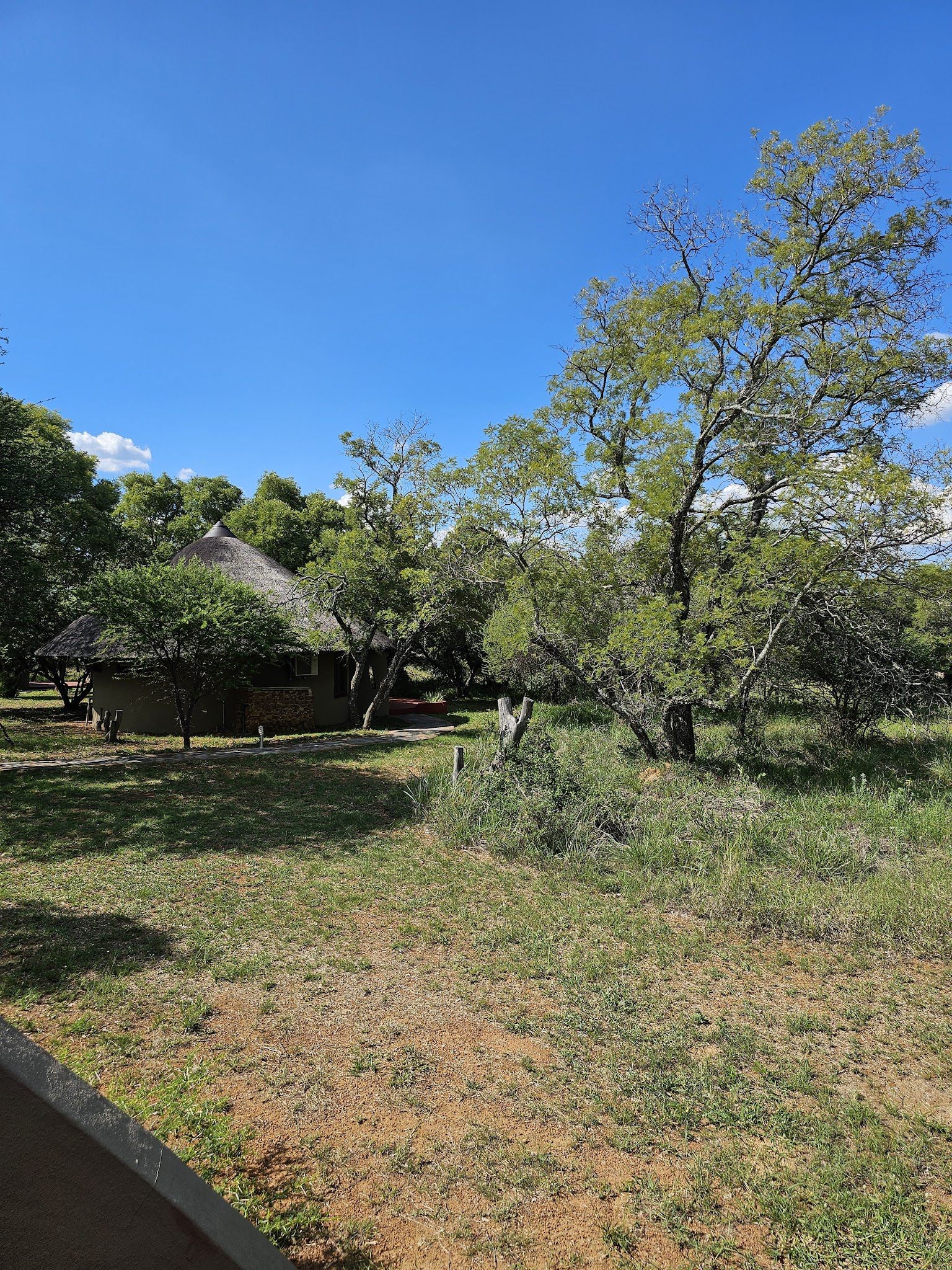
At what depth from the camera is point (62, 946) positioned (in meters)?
4.95

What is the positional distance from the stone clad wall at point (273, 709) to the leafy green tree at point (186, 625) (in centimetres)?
224

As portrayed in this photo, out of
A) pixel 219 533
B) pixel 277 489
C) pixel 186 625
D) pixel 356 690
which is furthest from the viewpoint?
pixel 277 489

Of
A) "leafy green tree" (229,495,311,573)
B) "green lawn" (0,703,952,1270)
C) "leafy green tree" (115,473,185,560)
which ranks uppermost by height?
"leafy green tree" (115,473,185,560)

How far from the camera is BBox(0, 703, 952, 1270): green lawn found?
2830 mm

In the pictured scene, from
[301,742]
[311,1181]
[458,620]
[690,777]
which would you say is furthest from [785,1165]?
[458,620]

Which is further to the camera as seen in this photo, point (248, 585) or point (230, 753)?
point (248, 585)

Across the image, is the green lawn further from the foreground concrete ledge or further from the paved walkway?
the paved walkway

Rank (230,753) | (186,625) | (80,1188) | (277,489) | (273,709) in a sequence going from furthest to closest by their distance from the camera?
(277,489) < (273,709) < (230,753) < (186,625) < (80,1188)

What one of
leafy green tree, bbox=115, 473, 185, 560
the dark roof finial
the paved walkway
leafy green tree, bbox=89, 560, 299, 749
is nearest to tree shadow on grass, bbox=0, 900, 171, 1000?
the paved walkway

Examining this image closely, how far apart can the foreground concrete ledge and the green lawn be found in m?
1.68

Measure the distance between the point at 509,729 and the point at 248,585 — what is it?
317 inches

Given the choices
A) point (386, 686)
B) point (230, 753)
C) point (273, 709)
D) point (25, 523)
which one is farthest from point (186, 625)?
point (386, 686)

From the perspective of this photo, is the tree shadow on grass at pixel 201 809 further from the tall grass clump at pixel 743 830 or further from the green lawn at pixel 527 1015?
the tall grass clump at pixel 743 830

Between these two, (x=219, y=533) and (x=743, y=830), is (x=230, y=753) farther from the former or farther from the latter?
(x=743, y=830)
